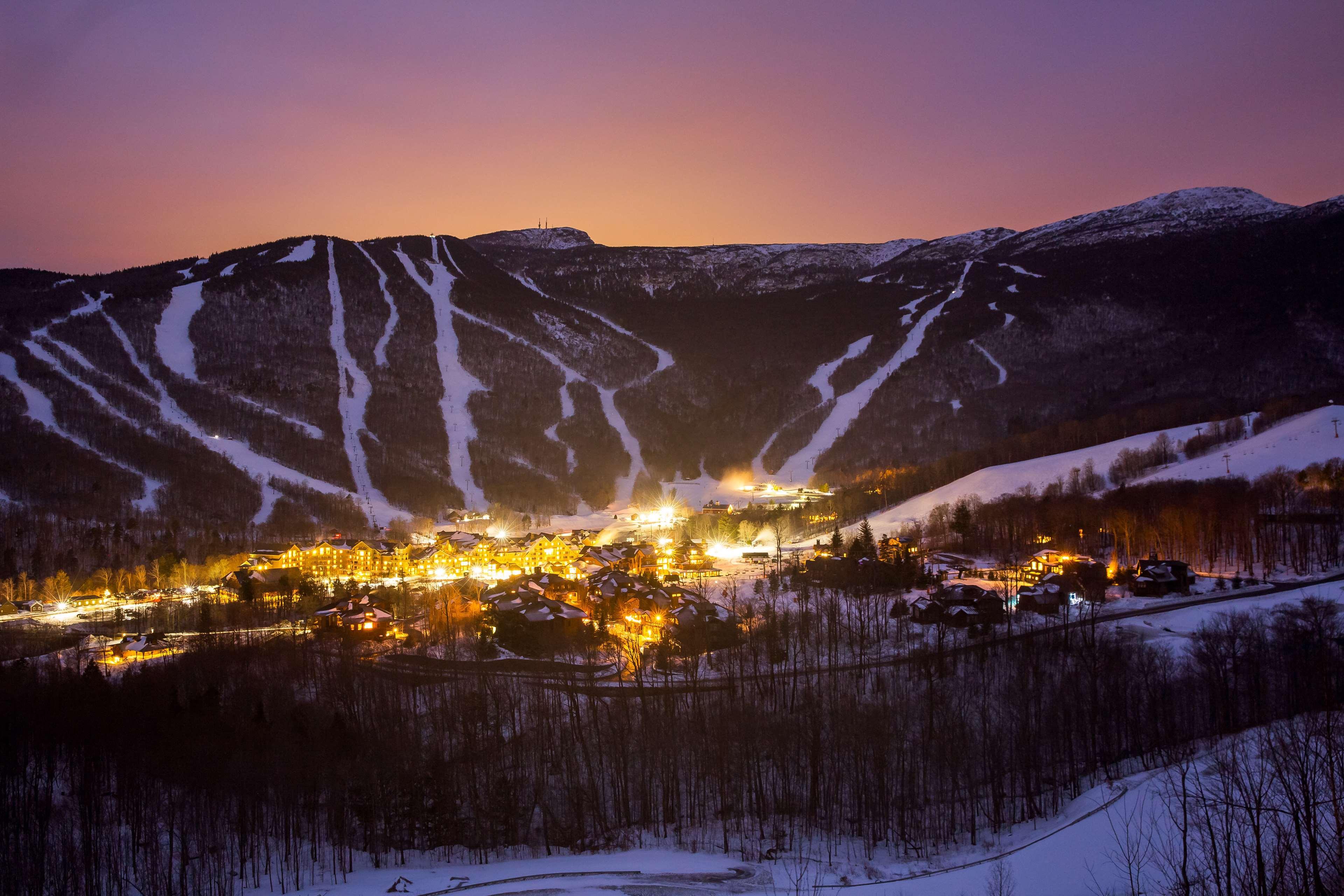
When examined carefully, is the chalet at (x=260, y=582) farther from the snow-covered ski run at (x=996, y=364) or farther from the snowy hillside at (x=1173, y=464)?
the snow-covered ski run at (x=996, y=364)

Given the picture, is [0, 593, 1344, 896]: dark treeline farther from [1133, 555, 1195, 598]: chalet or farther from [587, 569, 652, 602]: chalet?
[587, 569, 652, 602]: chalet

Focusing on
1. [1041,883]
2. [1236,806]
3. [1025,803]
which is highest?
[1236,806]

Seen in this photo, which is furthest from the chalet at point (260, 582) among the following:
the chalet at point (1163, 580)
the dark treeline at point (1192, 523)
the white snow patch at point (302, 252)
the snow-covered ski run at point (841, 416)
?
the white snow patch at point (302, 252)

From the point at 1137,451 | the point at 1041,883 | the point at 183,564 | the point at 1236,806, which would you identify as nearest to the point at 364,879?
the point at 1041,883

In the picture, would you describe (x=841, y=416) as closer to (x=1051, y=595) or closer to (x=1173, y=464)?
(x=1173, y=464)

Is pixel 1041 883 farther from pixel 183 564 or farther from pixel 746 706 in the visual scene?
pixel 183 564
